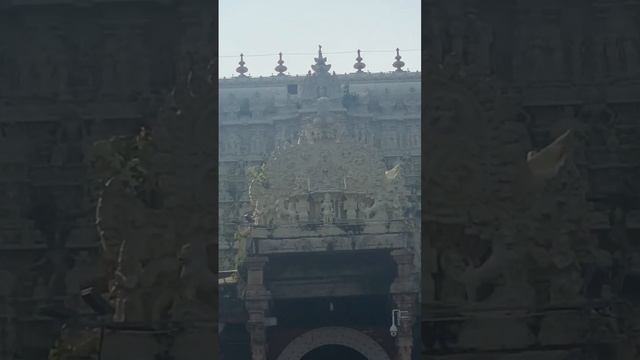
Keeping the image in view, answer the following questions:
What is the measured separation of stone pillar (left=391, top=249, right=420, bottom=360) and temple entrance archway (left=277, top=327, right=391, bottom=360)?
13.8 inches

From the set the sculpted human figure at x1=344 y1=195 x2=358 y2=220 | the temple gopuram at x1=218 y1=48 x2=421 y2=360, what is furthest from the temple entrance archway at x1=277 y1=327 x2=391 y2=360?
the sculpted human figure at x1=344 y1=195 x2=358 y2=220

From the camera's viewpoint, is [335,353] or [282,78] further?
[282,78]

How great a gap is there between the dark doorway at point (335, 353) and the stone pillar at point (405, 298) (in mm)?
652

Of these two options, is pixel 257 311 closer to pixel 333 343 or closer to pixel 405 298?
pixel 333 343

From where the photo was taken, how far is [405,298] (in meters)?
14.4

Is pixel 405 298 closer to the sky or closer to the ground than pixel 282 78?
closer to the ground

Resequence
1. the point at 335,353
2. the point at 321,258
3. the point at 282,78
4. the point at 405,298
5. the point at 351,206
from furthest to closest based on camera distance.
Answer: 1. the point at 282,78
2. the point at 351,206
3. the point at 335,353
4. the point at 321,258
5. the point at 405,298

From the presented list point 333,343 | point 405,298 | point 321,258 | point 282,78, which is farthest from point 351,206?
point 282,78

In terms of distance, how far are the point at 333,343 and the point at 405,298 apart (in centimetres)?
127

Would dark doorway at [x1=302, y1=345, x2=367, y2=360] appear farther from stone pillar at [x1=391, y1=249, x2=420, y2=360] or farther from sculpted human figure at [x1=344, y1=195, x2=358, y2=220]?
sculpted human figure at [x1=344, y1=195, x2=358, y2=220]
